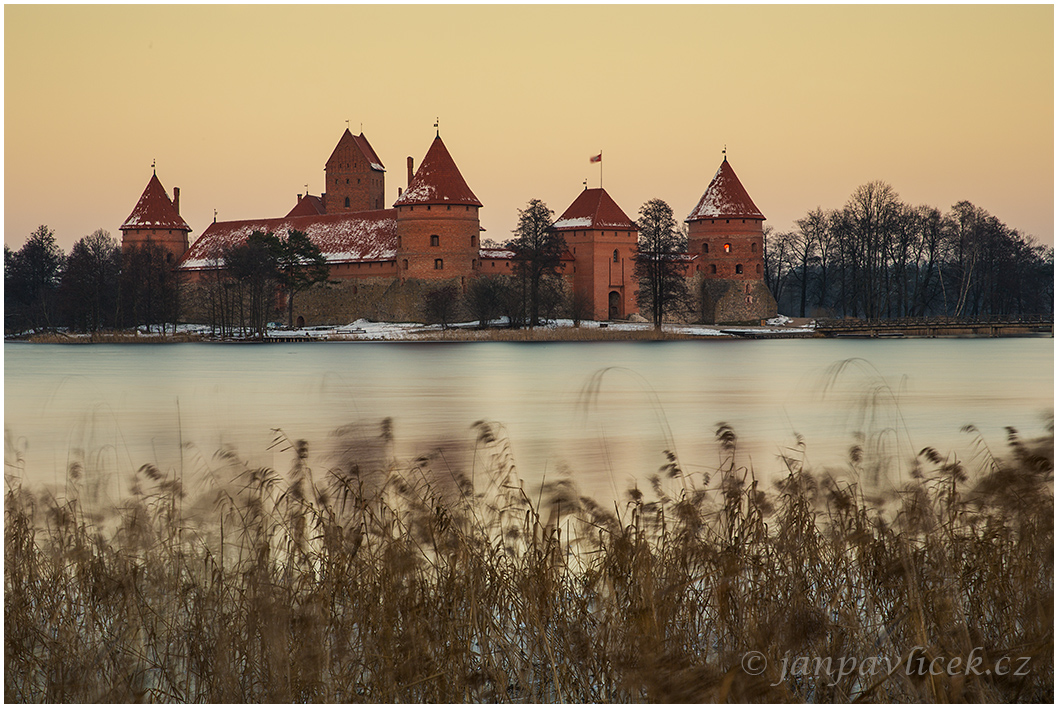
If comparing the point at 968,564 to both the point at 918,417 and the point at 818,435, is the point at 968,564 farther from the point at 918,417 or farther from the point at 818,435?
the point at 918,417

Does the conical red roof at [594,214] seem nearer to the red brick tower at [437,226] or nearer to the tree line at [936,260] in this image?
the red brick tower at [437,226]

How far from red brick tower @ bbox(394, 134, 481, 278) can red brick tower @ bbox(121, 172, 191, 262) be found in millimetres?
15225

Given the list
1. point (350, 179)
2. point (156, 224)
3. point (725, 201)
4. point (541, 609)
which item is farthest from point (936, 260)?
point (541, 609)

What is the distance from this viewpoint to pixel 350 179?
61.7 meters

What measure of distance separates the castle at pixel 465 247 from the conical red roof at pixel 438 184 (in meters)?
0.05

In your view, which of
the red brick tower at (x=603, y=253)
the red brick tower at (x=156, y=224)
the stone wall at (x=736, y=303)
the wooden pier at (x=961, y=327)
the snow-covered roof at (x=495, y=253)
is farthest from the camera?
the red brick tower at (x=156, y=224)

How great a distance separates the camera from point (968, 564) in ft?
12.7

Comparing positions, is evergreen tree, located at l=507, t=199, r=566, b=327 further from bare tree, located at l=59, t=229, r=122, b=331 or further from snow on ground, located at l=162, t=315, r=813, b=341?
bare tree, located at l=59, t=229, r=122, b=331

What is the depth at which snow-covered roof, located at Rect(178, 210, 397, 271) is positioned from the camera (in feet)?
167

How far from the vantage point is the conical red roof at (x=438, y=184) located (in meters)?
48.3

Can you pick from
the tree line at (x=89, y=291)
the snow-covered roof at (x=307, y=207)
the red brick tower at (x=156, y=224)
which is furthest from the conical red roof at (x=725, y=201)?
the red brick tower at (x=156, y=224)

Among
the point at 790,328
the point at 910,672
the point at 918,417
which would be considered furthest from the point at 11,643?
the point at 790,328

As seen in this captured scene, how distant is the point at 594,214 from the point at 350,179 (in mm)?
18132

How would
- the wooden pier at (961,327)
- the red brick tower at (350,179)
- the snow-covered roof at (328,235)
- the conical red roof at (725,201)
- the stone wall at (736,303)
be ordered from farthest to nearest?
the red brick tower at (350,179) → the conical red roof at (725,201) → the snow-covered roof at (328,235) → the stone wall at (736,303) → the wooden pier at (961,327)
